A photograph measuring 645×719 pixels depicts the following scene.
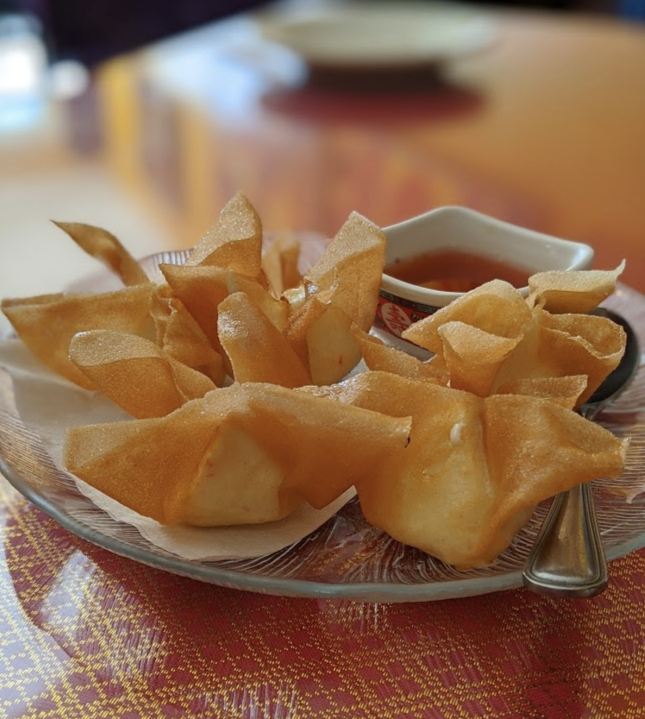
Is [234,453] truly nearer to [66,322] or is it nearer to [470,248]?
[66,322]

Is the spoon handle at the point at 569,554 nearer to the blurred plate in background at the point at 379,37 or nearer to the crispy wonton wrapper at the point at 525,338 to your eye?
the crispy wonton wrapper at the point at 525,338

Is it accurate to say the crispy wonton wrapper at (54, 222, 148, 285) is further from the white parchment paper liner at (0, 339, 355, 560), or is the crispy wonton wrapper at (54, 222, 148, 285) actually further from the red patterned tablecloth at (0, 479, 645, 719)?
the red patterned tablecloth at (0, 479, 645, 719)

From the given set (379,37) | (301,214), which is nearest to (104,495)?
(301,214)

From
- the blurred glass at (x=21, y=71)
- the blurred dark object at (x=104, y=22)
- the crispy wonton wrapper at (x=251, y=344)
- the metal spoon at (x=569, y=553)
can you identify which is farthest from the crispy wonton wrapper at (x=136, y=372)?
the blurred dark object at (x=104, y=22)

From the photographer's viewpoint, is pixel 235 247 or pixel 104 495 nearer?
pixel 104 495

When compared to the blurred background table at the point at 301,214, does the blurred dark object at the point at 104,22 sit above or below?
below
